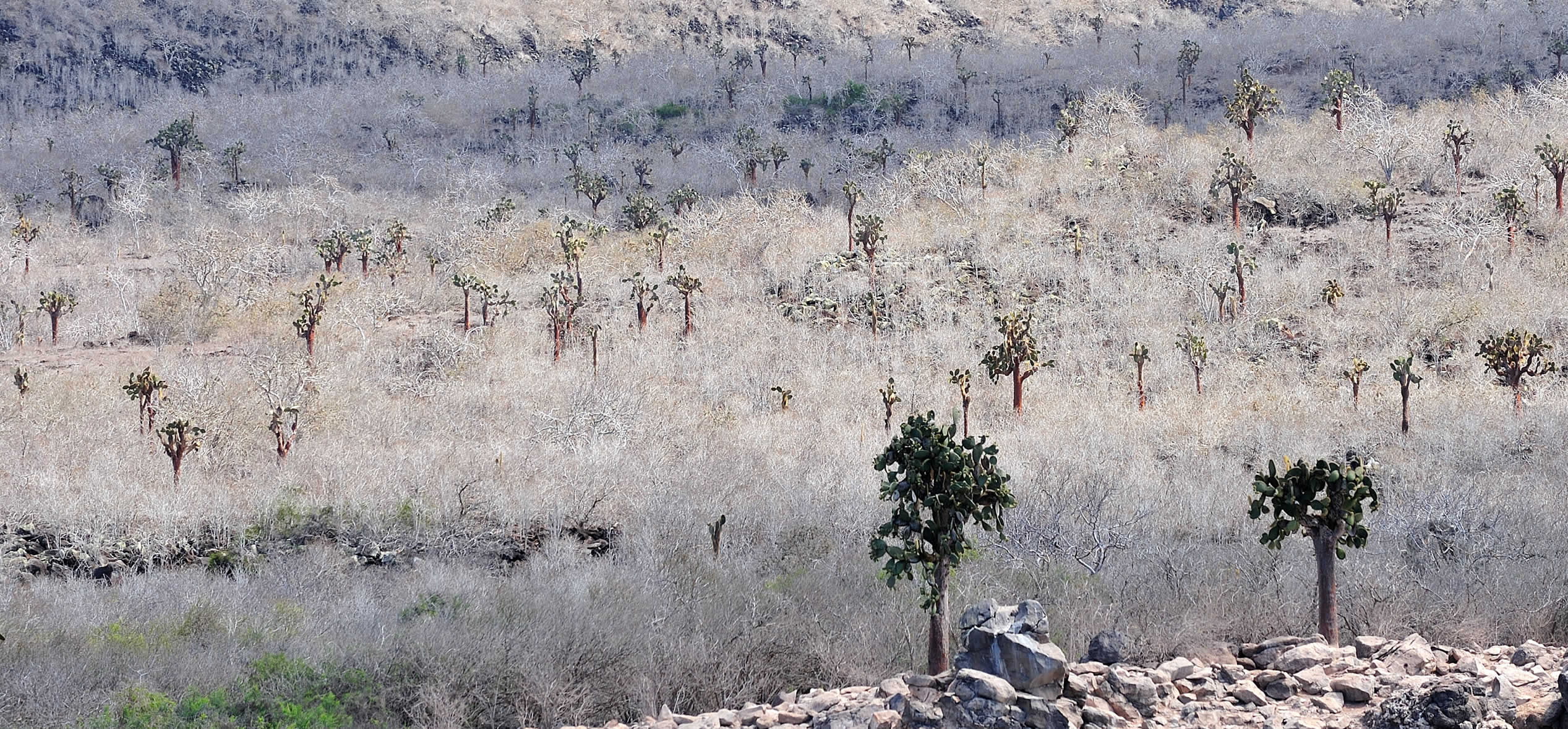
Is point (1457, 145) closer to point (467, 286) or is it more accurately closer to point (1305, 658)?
point (1305, 658)

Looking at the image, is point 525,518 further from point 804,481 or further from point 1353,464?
point 1353,464

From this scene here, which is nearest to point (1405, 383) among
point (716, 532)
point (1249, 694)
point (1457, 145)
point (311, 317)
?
point (716, 532)

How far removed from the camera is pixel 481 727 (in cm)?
896

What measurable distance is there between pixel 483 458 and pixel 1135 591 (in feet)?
36.8

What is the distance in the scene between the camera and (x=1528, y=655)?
801cm

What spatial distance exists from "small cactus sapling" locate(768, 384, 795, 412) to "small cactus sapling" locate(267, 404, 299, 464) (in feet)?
28.6

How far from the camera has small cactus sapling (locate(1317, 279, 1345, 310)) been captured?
934 inches

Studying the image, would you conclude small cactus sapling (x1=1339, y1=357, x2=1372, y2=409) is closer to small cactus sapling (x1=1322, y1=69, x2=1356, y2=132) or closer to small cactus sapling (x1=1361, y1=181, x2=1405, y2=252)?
small cactus sapling (x1=1361, y1=181, x2=1405, y2=252)

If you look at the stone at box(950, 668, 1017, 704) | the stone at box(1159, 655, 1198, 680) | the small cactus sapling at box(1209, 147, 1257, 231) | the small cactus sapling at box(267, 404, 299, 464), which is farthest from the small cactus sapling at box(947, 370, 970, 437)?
the small cactus sapling at box(1209, 147, 1257, 231)

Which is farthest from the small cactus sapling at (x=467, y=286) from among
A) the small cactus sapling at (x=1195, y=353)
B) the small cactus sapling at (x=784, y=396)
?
the small cactus sapling at (x=1195, y=353)

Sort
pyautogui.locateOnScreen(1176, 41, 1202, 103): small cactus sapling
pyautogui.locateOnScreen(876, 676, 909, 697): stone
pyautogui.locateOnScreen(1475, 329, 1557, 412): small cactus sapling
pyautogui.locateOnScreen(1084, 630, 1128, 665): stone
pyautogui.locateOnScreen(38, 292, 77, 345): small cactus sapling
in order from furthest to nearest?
pyautogui.locateOnScreen(1176, 41, 1202, 103): small cactus sapling
pyautogui.locateOnScreen(38, 292, 77, 345): small cactus sapling
pyautogui.locateOnScreen(1475, 329, 1557, 412): small cactus sapling
pyautogui.locateOnScreen(1084, 630, 1128, 665): stone
pyautogui.locateOnScreen(876, 676, 909, 697): stone

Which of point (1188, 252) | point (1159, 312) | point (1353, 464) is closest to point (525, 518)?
point (1353, 464)

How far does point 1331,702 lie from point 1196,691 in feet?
2.98

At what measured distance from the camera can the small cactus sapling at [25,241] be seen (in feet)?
94.2
